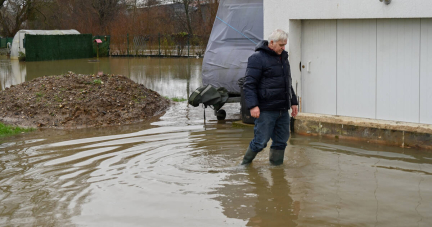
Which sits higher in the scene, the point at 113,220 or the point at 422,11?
the point at 422,11

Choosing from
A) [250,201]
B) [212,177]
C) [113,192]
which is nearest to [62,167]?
[113,192]

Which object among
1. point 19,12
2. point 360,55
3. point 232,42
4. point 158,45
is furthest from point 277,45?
point 19,12

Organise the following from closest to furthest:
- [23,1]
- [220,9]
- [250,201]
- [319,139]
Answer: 1. [250,201]
2. [319,139]
3. [220,9]
4. [23,1]

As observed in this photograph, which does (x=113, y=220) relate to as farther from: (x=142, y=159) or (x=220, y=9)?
(x=220, y=9)

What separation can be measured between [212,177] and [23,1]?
48.2m

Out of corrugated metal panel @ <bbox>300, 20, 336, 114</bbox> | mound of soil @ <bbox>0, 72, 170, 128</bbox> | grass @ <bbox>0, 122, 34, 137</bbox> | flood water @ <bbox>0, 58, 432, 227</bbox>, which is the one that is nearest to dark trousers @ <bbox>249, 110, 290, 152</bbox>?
flood water @ <bbox>0, 58, 432, 227</bbox>

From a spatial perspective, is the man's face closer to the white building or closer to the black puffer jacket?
the black puffer jacket

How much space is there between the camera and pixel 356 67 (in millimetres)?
8547

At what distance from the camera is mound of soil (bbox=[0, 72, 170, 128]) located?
34.8ft

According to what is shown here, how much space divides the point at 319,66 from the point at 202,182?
378 centimetres

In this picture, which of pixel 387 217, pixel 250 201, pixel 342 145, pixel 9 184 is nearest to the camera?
pixel 387 217

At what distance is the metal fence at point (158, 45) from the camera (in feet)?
118

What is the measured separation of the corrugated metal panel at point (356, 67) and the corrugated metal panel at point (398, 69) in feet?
0.39

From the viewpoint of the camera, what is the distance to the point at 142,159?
739 centimetres
